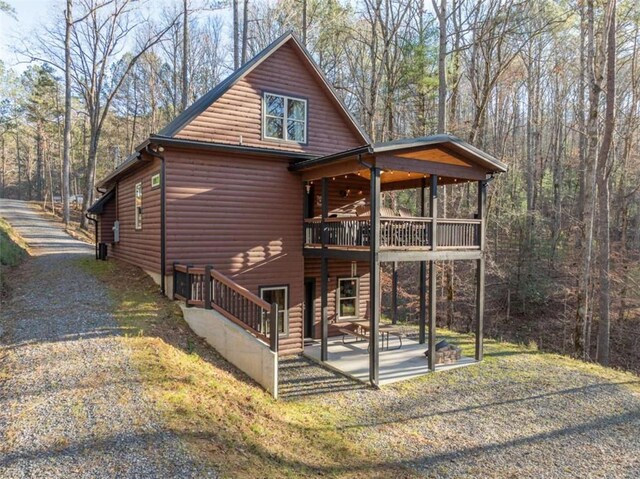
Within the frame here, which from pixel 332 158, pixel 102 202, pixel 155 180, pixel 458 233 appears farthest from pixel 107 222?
pixel 458 233

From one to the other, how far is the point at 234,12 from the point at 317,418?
2071 centimetres

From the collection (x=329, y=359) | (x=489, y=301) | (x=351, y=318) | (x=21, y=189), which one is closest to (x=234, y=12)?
(x=351, y=318)

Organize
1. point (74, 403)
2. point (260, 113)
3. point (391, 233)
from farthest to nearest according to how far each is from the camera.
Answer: point (260, 113)
point (391, 233)
point (74, 403)

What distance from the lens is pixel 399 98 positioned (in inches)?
764

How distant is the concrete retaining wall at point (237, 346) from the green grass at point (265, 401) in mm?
198

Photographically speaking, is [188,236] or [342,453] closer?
[342,453]

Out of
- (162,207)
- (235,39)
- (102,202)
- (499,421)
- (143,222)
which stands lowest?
(499,421)

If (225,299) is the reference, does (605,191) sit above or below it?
above

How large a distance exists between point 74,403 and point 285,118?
343 inches

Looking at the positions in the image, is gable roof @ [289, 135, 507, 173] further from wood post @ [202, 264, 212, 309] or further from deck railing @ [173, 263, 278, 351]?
wood post @ [202, 264, 212, 309]

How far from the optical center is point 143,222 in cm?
1127

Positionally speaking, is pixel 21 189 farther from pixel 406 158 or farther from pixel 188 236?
pixel 406 158

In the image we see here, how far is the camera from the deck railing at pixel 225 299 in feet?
25.7

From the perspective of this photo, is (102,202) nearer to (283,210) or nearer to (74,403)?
(283,210)
